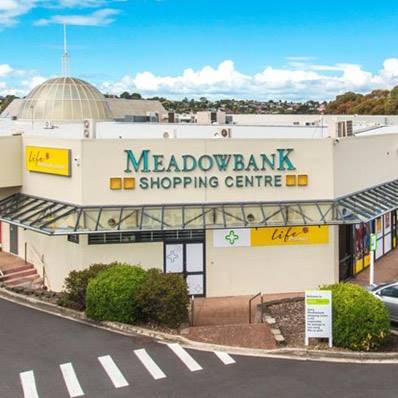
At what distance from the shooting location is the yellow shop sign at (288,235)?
21984 millimetres

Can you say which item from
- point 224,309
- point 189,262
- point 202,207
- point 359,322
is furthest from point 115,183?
point 359,322

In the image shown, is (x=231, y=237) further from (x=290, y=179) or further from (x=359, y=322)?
(x=359, y=322)

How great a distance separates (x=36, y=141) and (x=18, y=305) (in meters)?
6.87

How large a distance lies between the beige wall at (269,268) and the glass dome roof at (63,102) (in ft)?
63.6

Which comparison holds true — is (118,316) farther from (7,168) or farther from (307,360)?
(7,168)

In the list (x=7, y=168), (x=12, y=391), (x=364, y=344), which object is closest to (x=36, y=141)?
(x=7, y=168)

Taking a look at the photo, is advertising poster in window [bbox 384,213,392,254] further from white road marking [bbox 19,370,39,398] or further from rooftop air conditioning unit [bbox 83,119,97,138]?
white road marking [bbox 19,370,39,398]

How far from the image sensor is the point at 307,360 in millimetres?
14414

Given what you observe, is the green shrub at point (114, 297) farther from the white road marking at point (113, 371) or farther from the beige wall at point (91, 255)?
the beige wall at point (91, 255)

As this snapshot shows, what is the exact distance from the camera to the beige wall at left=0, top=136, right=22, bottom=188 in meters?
24.4

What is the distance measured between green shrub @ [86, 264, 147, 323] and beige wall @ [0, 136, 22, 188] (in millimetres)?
8902

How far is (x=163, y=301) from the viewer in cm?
1664

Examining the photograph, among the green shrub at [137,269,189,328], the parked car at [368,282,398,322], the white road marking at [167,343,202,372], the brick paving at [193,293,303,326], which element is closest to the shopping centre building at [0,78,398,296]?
the brick paving at [193,293,303,326]

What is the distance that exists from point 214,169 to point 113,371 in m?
9.66
